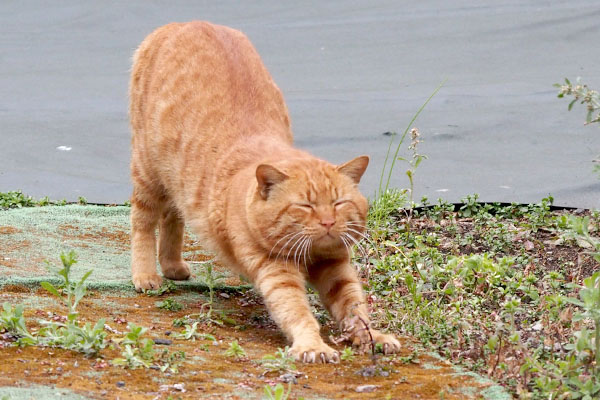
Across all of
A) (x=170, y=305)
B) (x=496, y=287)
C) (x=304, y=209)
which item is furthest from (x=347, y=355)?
(x=496, y=287)

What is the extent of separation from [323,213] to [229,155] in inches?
29.1

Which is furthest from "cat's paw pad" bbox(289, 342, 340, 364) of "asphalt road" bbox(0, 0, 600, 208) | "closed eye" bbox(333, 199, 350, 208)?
"asphalt road" bbox(0, 0, 600, 208)

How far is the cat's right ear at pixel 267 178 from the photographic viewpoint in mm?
3955

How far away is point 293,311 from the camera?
155 inches

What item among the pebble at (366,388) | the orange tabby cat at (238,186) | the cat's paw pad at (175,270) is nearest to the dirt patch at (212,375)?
the pebble at (366,388)

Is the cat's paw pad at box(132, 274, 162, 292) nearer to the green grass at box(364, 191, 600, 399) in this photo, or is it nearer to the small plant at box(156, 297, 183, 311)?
the small plant at box(156, 297, 183, 311)

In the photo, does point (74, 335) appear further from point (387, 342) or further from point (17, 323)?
point (387, 342)

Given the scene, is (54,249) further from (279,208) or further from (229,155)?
(279,208)

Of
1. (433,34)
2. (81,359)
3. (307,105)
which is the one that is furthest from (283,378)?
(433,34)

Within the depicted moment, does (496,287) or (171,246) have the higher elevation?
(171,246)

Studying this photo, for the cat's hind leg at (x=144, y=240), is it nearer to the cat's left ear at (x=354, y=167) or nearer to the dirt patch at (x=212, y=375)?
the dirt patch at (x=212, y=375)

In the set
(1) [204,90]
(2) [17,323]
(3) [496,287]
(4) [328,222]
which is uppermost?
(1) [204,90]

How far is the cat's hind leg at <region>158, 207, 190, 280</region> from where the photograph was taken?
5172 mm

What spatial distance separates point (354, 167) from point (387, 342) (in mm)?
789
